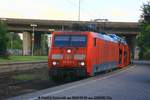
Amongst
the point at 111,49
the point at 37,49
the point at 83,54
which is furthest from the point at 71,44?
the point at 37,49

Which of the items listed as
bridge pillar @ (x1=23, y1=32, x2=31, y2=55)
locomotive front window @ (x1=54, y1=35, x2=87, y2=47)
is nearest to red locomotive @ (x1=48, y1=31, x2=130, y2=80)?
locomotive front window @ (x1=54, y1=35, x2=87, y2=47)

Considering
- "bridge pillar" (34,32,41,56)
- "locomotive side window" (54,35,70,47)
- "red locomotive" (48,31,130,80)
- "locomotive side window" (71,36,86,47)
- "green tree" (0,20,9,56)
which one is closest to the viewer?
"red locomotive" (48,31,130,80)

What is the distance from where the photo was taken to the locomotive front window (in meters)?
30.9

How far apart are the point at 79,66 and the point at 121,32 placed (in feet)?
287

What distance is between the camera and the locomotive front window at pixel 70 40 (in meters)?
30.9

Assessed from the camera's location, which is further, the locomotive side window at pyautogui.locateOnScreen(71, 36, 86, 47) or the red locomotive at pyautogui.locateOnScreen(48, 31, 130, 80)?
the locomotive side window at pyautogui.locateOnScreen(71, 36, 86, 47)

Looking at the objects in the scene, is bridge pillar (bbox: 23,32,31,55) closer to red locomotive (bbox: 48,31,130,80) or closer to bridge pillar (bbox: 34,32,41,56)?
bridge pillar (bbox: 34,32,41,56)

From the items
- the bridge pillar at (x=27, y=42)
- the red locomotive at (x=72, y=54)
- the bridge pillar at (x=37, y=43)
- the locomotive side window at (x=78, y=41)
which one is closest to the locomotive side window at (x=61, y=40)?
the red locomotive at (x=72, y=54)

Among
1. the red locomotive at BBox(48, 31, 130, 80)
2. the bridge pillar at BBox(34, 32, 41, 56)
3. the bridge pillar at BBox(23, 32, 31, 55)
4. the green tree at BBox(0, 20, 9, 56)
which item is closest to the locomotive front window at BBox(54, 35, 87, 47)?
the red locomotive at BBox(48, 31, 130, 80)

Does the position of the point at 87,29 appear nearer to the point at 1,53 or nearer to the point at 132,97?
the point at 132,97

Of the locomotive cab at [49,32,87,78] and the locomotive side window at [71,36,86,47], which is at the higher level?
the locomotive side window at [71,36,86,47]

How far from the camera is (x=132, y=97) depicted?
1914 centimetres

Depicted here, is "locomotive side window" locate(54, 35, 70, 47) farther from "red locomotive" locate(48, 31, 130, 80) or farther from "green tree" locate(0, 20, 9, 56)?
"green tree" locate(0, 20, 9, 56)

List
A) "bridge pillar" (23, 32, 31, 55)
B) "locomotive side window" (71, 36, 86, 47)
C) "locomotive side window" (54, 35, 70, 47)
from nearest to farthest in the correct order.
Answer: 1. "locomotive side window" (71, 36, 86, 47)
2. "locomotive side window" (54, 35, 70, 47)
3. "bridge pillar" (23, 32, 31, 55)
